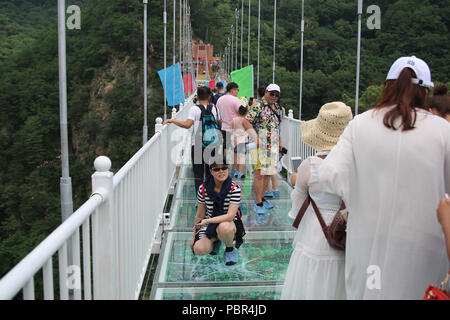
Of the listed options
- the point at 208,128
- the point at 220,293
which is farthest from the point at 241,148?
the point at 220,293

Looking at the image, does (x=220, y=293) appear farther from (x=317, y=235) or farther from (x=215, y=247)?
(x=317, y=235)

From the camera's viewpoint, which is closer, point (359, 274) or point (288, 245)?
point (359, 274)

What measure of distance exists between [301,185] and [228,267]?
5.47 ft

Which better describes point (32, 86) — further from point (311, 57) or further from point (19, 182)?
point (311, 57)

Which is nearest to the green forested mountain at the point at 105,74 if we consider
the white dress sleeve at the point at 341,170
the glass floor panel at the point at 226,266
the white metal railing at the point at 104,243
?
the glass floor panel at the point at 226,266

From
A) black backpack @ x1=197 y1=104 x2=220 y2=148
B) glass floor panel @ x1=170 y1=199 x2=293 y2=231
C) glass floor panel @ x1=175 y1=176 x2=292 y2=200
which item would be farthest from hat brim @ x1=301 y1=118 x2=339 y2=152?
glass floor panel @ x1=175 y1=176 x2=292 y2=200

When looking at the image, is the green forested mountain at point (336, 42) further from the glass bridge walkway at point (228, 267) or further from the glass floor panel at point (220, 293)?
the glass floor panel at point (220, 293)

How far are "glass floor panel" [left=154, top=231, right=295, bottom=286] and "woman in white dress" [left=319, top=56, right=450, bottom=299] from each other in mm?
1711

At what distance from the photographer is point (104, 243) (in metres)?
1.90

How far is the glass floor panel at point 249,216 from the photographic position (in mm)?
4621
